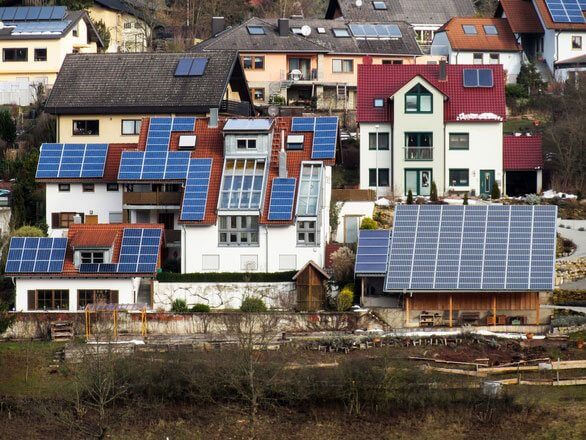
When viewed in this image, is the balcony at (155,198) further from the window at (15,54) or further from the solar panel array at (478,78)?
the window at (15,54)

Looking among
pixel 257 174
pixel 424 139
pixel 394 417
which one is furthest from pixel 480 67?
pixel 394 417

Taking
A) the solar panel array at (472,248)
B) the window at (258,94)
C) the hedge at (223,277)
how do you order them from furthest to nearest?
the window at (258,94) → the hedge at (223,277) → the solar panel array at (472,248)

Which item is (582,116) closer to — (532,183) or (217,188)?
(532,183)

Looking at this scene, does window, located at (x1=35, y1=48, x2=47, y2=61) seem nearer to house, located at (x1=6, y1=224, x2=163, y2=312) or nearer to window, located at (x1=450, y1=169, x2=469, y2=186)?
window, located at (x1=450, y1=169, x2=469, y2=186)

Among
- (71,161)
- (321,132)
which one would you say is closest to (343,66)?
(321,132)

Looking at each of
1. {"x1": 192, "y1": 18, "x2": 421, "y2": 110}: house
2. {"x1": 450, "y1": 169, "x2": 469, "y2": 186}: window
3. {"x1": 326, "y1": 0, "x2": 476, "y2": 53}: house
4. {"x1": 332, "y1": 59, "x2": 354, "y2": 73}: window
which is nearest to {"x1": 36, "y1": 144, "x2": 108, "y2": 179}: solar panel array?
{"x1": 450, "y1": 169, "x2": 469, "y2": 186}: window

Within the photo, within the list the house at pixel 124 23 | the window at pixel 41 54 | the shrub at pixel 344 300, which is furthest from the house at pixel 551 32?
the shrub at pixel 344 300
